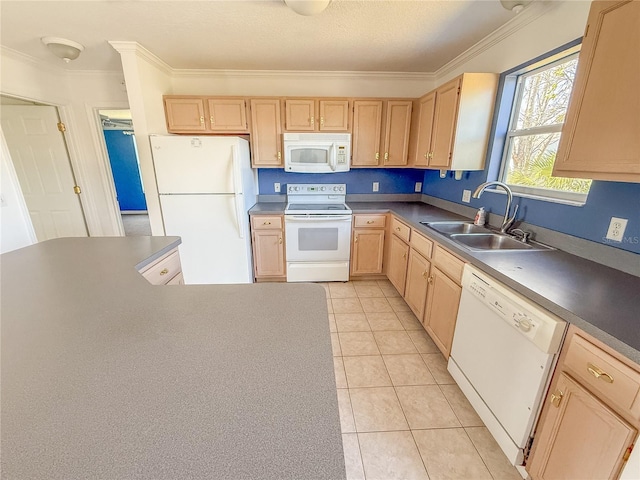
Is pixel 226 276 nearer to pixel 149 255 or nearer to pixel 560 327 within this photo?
pixel 149 255

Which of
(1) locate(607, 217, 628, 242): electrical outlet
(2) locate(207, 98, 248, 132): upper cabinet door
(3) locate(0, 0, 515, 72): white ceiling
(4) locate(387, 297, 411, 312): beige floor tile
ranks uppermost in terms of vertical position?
(3) locate(0, 0, 515, 72): white ceiling

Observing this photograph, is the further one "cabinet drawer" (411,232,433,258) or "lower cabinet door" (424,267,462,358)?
"cabinet drawer" (411,232,433,258)

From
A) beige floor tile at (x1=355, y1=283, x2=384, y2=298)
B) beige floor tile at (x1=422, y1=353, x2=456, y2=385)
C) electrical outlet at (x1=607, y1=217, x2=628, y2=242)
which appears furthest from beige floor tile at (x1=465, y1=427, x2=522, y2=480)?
beige floor tile at (x1=355, y1=283, x2=384, y2=298)

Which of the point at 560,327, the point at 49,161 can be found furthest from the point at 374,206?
the point at 49,161

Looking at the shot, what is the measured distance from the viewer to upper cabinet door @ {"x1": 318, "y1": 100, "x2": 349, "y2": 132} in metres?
2.85

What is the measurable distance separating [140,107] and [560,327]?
129 inches

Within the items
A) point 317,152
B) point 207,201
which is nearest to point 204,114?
point 207,201

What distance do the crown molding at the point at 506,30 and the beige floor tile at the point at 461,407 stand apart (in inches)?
96.5

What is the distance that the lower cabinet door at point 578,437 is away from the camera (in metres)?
0.83

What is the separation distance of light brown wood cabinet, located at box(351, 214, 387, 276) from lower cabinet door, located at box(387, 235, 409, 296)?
0.15 meters

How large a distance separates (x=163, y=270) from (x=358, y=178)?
2.47 meters

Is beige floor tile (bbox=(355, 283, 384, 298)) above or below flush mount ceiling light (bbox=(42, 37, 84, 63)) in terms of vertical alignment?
below

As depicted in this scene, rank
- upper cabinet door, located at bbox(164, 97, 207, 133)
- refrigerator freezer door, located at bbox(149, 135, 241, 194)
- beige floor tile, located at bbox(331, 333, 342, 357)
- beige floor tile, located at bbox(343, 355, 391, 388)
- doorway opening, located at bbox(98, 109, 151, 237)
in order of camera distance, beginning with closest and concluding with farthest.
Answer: beige floor tile, located at bbox(343, 355, 391, 388)
beige floor tile, located at bbox(331, 333, 342, 357)
refrigerator freezer door, located at bbox(149, 135, 241, 194)
upper cabinet door, located at bbox(164, 97, 207, 133)
doorway opening, located at bbox(98, 109, 151, 237)

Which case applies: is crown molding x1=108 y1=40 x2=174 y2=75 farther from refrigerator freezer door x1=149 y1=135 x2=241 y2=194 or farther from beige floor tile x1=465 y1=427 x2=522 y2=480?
beige floor tile x1=465 y1=427 x2=522 y2=480
